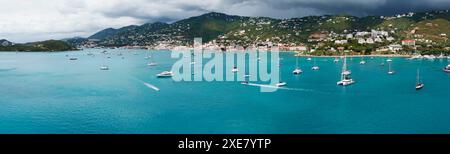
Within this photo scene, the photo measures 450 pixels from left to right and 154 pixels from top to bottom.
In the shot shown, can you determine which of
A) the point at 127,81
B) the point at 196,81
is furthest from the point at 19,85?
the point at 196,81

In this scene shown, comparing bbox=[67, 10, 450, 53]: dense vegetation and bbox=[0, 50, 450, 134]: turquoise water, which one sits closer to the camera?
bbox=[0, 50, 450, 134]: turquoise water

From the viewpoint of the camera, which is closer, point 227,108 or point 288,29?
point 227,108

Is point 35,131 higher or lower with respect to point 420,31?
lower

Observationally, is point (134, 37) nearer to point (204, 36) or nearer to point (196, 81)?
point (204, 36)

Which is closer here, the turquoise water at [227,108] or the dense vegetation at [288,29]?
the turquoise water at [227,108]

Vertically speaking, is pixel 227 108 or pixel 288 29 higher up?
pixel 288 29

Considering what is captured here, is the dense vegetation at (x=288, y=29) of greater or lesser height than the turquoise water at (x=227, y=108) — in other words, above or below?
above

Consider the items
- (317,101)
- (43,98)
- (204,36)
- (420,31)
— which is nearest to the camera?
(317,101)

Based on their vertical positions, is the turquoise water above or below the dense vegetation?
below
